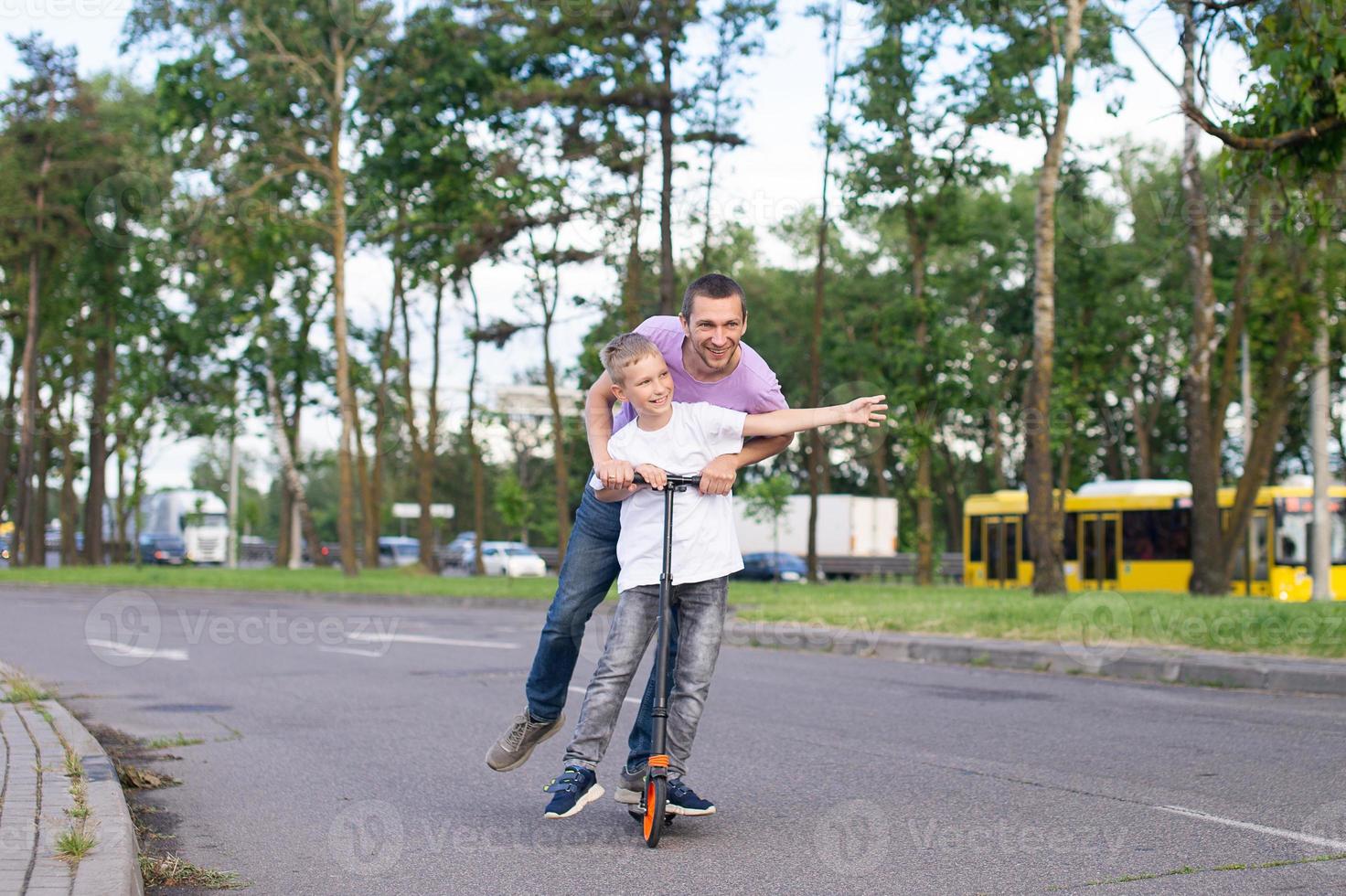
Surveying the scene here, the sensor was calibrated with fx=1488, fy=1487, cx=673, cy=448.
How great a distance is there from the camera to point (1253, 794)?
234 inches

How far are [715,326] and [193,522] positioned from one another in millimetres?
62312

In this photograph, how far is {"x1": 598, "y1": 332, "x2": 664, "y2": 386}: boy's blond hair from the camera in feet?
16.1

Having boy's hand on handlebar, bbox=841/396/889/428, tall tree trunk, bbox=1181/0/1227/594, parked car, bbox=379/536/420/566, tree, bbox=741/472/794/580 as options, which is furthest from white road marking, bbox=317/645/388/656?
parked car, bbox=379/536/420/566

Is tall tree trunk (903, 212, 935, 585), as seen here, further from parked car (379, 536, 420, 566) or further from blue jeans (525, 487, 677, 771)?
parked car (379, 536, 420, 566)

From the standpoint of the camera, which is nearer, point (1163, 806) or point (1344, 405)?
point (1163, 806)

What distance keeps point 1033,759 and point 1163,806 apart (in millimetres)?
1290

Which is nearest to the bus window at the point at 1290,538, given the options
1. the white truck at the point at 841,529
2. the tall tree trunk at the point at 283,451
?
the white truck at the point at 841,529

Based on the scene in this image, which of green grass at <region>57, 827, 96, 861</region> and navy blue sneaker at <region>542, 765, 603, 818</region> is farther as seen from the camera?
navy blue sneaker at <region>542, 765, 603, 818</region>

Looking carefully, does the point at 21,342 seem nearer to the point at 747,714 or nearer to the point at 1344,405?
the point at 1344,405

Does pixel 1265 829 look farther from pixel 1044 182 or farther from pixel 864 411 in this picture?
pixel 1044 182

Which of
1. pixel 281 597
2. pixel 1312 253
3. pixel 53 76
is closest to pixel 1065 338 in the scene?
pixel 1312 253

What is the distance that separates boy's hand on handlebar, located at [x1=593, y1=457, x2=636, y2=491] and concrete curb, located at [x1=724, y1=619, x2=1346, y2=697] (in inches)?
303

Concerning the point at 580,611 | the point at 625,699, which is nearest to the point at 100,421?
the point at 625,699

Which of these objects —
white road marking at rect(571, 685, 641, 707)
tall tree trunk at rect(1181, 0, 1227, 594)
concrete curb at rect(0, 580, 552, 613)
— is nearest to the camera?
white road marking at rect(571, 685, 641, 707)
